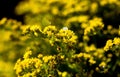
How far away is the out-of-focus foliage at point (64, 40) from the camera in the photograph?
11.5ft

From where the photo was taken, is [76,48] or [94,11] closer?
[76,48]

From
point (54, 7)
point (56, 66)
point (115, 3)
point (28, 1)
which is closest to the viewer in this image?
point (56, 66)

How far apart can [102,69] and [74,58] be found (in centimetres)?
29

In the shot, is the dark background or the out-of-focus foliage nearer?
the out-of-focus foliage

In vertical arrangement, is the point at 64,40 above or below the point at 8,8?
below

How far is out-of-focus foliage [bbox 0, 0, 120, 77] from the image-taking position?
3.50 meters

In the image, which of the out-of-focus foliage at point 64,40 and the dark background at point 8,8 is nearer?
the out-of-focus foliage at point 64,40

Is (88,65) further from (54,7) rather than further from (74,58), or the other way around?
(54,7)

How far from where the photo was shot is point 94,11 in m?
5.08

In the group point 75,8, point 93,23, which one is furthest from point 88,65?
point 75,8

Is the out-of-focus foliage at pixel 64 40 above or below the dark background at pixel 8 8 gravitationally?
below

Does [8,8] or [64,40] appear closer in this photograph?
[64,40]

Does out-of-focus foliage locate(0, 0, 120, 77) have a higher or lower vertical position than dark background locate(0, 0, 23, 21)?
lower

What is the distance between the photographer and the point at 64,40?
3.53m
